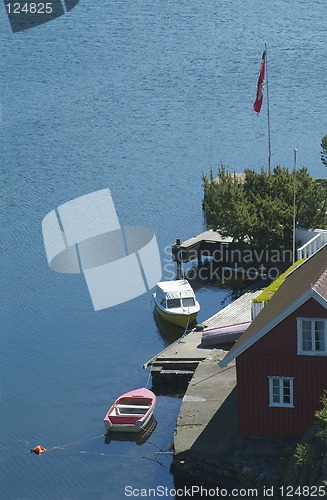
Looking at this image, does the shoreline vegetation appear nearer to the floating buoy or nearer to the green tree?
the green tree

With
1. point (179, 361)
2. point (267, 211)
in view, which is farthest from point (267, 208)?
point (179, 361)

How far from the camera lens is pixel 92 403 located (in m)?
54.2

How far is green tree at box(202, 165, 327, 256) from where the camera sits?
6706 centimetres

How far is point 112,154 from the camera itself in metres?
106

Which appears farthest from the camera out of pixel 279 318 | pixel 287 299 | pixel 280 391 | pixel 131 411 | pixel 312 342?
pixel 131 411

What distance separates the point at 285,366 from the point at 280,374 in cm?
40

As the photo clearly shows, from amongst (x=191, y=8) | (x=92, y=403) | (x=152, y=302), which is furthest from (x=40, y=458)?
(x=191, y=8)

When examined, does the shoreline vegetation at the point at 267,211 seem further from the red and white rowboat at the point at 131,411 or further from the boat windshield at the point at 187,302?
the red and white rowboat at the point at 131,411

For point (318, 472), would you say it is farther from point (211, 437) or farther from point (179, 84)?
point (179, 84)

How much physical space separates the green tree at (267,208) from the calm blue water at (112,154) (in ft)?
16.6

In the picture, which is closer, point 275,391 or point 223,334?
point 275,391

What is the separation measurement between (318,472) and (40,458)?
16073 millimetres

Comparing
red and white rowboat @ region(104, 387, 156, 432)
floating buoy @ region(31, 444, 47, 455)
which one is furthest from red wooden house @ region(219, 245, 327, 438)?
floating buoy @ region(31, 444, 47, 455)

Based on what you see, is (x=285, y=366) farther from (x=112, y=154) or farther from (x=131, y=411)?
(x=112, y=154)
